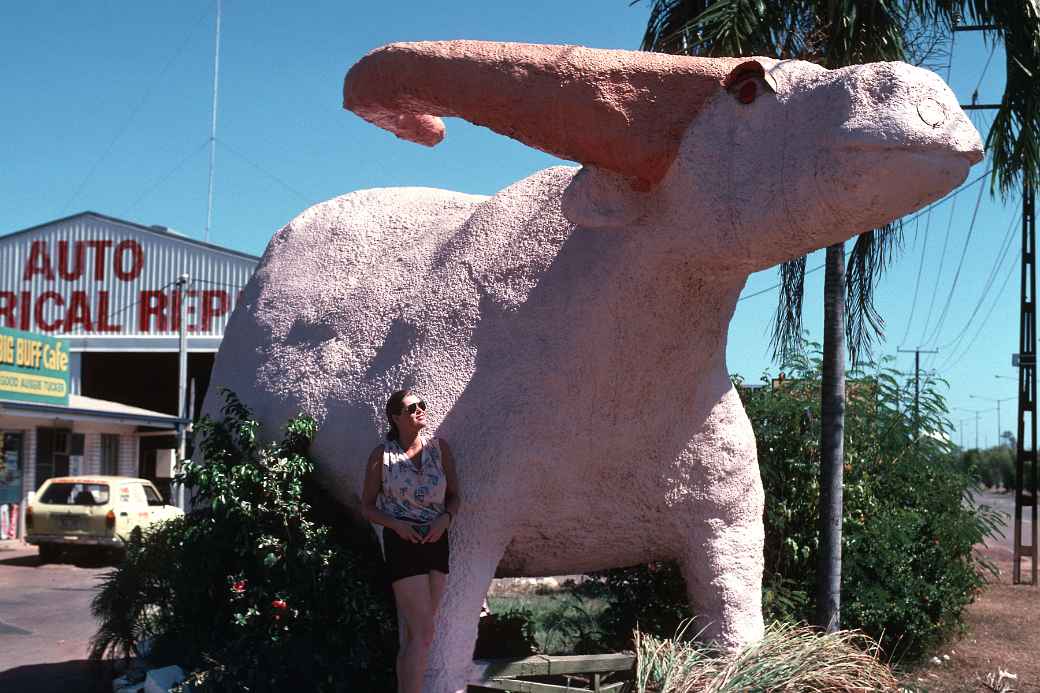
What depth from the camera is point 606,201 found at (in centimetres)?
403

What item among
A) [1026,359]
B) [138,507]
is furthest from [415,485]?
[138,507]

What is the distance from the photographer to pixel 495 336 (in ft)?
14.6

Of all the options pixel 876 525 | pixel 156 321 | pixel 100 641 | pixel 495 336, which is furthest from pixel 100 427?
pixel 495 336

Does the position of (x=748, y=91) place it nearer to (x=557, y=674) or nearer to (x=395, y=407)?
(x=395, y=407)

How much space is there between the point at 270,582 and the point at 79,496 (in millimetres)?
12884

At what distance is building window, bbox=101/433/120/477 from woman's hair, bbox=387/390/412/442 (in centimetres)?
1990

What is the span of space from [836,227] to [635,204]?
2.52ft

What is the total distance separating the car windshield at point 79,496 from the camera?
16.3 m

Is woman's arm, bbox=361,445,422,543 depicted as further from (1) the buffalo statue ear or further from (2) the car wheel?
(2) the car wheel

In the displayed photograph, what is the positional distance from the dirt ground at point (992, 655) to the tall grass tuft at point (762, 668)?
1221 mm

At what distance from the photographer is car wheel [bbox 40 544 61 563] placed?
645 inches

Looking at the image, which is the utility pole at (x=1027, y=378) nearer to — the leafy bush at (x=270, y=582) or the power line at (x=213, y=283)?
the leafy bush at (x=270, y=582)

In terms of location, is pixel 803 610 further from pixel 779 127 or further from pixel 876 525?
pixel 779 127

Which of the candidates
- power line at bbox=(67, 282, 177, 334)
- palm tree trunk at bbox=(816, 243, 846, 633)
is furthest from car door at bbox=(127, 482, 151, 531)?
palm tree trunk at bbox=(816, 243, 846, 633)
